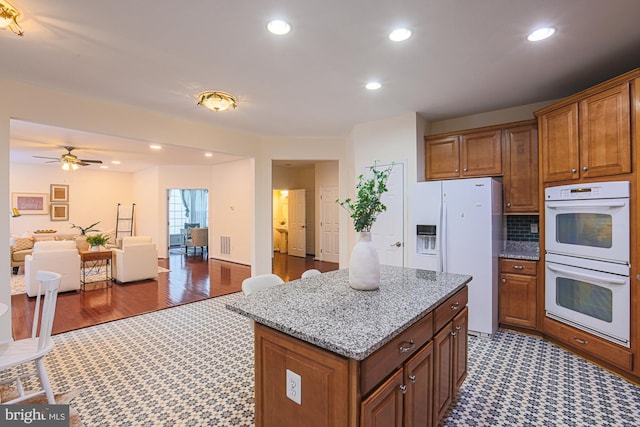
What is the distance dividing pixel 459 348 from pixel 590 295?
4.99 ft

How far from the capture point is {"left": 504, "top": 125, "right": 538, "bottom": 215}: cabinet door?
333cm

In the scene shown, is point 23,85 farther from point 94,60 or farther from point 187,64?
point 187,64

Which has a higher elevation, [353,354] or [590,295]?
[353,354]

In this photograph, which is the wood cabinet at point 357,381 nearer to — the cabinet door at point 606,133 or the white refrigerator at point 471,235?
the white refrigerator at point 471,235

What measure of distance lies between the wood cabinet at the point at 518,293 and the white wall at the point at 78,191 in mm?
10185

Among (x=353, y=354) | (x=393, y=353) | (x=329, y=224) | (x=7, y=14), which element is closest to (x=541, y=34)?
(x=393, y=353)

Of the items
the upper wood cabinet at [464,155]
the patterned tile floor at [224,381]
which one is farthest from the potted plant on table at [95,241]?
the upper wood cabinet at [464,155]

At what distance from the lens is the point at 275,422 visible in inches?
55.9

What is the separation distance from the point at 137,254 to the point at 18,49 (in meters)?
3.95

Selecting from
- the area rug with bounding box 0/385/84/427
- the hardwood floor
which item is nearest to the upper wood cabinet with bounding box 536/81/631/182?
the area rug with bounding box 0/385/84/427

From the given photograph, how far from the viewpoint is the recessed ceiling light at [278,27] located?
6.61 ft

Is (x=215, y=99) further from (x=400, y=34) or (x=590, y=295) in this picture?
(x=590, y=295)

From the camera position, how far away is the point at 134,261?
5547mm

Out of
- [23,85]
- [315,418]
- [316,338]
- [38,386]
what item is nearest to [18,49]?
[23,85]
